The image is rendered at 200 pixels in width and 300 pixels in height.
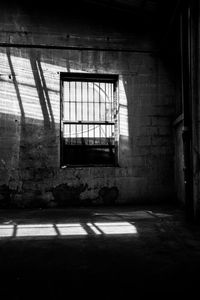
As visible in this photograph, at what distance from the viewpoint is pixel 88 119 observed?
22.4 feet

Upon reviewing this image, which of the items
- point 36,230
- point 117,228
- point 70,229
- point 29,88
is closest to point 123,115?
point 29,88

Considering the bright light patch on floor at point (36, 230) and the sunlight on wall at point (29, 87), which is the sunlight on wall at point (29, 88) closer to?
the sunlight on wall at point (29, 87)

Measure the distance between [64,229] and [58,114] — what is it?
3237 millimetres

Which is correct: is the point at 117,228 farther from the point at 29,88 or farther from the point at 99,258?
the point at 29,88

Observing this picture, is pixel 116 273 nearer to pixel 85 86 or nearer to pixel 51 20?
pixel 85 86

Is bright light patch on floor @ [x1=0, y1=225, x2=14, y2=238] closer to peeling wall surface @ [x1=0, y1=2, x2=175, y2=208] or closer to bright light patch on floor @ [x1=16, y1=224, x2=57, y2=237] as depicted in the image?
bright light patch on floor @ [x1=16, y1=224, x2=57, y2=237]

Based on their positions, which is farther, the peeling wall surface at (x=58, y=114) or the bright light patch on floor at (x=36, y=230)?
the peeling wall surface at (x=58, y=114)

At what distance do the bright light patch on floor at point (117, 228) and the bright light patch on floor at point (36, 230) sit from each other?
0.72 metres

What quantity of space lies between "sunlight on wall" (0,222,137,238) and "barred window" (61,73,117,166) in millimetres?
2530

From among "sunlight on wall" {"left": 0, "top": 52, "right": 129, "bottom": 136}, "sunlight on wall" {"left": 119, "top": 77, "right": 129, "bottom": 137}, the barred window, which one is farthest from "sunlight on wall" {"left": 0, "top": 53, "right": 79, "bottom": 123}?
"sunlight on wall" {"left": 119, "top": 77, "right": 129, "bottom": 137}

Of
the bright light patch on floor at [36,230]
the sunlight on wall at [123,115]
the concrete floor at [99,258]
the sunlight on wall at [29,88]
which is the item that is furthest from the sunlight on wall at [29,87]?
the bright light patch on floor at [36,230]

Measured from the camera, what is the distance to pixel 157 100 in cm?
681

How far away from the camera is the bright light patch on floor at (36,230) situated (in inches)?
145

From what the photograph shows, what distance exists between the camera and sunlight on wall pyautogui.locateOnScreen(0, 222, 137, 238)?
3680 millimetres
